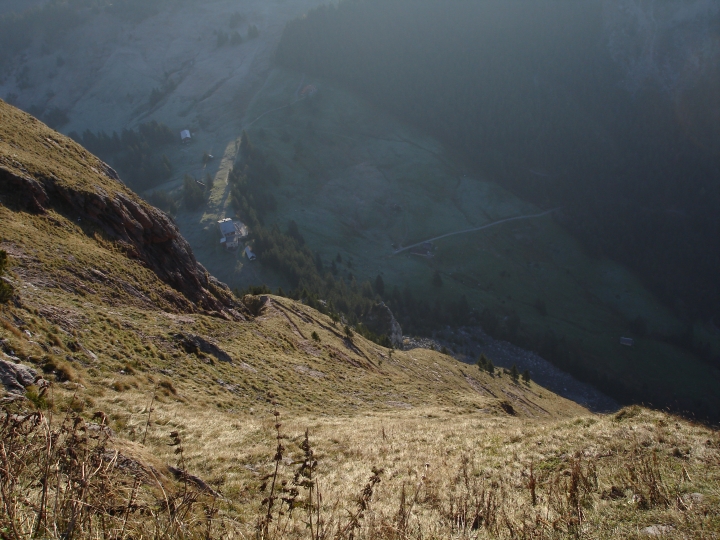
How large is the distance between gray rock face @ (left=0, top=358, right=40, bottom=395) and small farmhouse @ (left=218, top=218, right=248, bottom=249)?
124 meters

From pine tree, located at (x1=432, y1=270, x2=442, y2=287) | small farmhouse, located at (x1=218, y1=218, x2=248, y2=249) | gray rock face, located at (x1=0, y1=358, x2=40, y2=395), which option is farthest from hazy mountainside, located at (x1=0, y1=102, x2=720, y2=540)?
pine tree, located at (x1=432, y1=270, x2=442, y2=287)

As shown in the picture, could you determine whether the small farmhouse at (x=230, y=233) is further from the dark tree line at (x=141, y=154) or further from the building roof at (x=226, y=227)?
the dark tree line at (x=141, y=154)

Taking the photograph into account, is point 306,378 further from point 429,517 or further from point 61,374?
point 429,517

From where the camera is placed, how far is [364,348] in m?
51.4

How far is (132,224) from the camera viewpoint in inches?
1310

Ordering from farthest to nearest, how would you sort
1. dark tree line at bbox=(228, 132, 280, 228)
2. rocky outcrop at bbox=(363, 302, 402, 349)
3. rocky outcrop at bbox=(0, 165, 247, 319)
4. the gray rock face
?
dark tree line at bbox=(228, 132, 280, 228) < rocky outcrop at bbox=(363, 302, 402, 349) < rocky outcrop at bbox=(0, 165, 247, 319) < the gray rock face

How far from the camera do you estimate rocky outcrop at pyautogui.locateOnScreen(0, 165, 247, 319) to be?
27.2 m

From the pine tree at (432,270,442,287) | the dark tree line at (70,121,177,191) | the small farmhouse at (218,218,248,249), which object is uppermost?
the dark tree line at (70,121,177,191)

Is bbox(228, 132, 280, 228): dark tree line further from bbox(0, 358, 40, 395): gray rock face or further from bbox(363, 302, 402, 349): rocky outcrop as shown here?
bbox(0, 358, 40, 395): gray rock face

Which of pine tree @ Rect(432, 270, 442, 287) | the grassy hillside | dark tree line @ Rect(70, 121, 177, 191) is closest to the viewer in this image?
the grassy hillside

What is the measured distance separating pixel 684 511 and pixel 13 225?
2996 cm

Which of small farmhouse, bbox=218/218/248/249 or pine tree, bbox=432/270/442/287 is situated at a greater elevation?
pine tree, bbox=432/270/442/287

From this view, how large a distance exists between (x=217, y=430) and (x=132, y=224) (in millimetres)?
22387

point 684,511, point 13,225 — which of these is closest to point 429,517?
point 684,511
